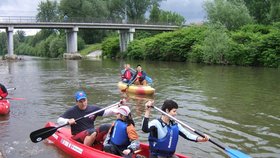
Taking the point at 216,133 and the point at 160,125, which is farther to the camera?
the point at 216,133

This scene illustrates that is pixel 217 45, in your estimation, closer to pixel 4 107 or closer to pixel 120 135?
pixel 4 107

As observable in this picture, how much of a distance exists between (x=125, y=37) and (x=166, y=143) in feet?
206

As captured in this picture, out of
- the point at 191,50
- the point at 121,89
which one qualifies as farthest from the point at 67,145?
the point at 191,50

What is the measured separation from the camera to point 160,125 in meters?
6.30

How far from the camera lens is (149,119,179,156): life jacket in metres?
6.38

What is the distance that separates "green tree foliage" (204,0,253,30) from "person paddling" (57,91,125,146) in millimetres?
41506

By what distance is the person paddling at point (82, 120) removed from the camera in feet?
25.6

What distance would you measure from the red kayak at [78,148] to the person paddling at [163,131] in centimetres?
41

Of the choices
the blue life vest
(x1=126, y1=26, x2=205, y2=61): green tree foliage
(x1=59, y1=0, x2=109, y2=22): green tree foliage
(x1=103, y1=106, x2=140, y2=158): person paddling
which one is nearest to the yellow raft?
(x1=103, y1=106, x2=140, y2=158): person paddling

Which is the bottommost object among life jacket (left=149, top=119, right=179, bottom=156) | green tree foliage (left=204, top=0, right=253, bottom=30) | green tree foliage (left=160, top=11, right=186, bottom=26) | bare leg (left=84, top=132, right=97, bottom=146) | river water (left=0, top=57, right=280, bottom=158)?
river water (left=0, top=57, right=280, bottom=158)

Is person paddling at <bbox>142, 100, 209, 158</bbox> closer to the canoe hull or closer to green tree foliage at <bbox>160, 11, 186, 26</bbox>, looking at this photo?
the canoe hull

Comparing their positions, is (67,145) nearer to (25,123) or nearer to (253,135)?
(25,123)

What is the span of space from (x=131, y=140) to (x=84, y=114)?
179 centimetres

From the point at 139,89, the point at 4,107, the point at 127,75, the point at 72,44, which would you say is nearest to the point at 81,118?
the point at 4,107
